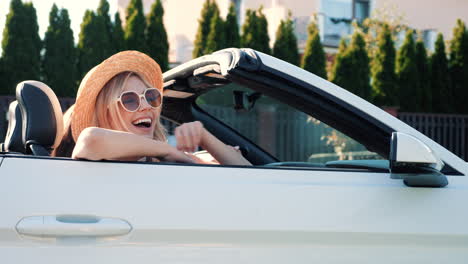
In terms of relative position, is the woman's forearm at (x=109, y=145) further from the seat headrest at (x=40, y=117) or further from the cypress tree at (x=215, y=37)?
the cypress tree at (x=215, y=37)

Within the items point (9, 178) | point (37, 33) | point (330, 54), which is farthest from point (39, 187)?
point (330, 54)

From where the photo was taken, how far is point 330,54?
22.8 m

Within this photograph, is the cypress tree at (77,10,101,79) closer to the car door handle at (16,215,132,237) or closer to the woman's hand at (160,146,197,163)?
the woman's hand at (160,146,197,163)

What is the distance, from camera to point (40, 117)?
2629 mm

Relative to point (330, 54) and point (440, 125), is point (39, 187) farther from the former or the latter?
point (330, 54)

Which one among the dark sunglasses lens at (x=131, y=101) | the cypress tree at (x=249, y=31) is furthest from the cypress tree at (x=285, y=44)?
the dark sunglasses lens at (x=131, y=101)

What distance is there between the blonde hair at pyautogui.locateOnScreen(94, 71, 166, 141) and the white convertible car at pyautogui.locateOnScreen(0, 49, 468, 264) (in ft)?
1.33

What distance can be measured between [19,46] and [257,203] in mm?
11311

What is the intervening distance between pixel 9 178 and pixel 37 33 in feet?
37.4

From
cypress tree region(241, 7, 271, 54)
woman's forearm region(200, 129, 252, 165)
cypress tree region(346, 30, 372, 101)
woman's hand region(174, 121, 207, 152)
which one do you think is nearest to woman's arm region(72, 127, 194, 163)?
woman's hand region(174, 121, 207, 152)

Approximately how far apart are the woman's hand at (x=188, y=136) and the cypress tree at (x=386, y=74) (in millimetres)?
13604

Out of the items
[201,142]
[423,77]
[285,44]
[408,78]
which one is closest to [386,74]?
[408,78]

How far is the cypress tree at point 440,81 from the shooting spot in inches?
640

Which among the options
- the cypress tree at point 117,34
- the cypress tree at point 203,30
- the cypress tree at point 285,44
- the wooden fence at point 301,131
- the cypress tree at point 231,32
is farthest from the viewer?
the cypress tree at point 285,44
